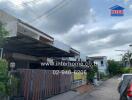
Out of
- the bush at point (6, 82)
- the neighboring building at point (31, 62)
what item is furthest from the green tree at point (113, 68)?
the bush at point (6, 82)

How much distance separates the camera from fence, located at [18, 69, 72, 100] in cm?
1452

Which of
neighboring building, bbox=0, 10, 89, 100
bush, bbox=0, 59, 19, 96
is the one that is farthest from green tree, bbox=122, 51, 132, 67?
bush, bbox=0, 59, 19, 96

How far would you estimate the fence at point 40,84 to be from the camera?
14.5 metres

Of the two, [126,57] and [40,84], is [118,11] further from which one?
[126,57]

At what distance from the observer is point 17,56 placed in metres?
22.6

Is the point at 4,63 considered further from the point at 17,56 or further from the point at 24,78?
the point at 17,56

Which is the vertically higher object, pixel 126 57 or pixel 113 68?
pixel 126 57

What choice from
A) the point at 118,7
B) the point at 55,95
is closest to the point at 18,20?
the point at 118,7

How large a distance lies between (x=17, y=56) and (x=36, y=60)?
17.6 ft

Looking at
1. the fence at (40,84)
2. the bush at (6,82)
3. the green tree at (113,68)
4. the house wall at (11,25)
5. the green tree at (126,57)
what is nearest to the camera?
the bush at (6,82)

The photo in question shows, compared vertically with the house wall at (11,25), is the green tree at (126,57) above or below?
above

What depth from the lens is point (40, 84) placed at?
54.4 ft

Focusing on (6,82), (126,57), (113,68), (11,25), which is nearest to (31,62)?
(11,25)

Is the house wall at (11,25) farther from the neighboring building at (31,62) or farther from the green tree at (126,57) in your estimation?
the green tree at (126,57)
